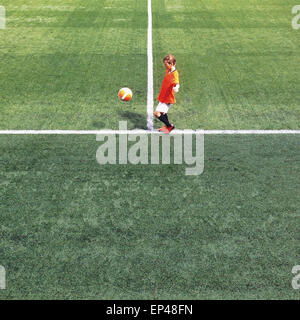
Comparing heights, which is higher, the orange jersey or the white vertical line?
the orange jersey

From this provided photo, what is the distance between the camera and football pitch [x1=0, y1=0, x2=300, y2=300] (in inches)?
162

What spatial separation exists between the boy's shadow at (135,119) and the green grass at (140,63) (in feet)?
0.07

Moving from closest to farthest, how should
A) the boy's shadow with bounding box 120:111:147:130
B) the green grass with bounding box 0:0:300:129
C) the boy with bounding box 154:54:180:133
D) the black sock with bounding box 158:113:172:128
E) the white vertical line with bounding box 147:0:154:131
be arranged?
the boy with bounding box 154:54:180:133 → the black sock with bounding box 158:113:172:128 → the boy's shadow with bounding box 120:111:147:130 → the white vertical line with bounding box 147:0:154:131 → the green grass with bounding box 0:0:300:129

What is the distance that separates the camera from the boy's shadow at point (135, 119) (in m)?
7.11

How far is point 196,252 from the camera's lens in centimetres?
441

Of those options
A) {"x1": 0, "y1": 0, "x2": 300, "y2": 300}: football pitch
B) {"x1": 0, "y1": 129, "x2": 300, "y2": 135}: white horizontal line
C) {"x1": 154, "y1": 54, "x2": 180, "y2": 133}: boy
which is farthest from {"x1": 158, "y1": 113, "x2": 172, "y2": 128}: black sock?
{"x1": 0, "y1": 0, "x2": 300, "y2": 300}: football pitch

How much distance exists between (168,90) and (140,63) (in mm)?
3789

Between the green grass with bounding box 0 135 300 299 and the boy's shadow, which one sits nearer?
the green grass with bounding box 0 135 300 299

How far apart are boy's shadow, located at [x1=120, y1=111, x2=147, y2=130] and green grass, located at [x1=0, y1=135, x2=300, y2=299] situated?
1018 mm

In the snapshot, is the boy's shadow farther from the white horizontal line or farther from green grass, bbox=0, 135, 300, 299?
green grass, bbox=0, 135, 300, 299
